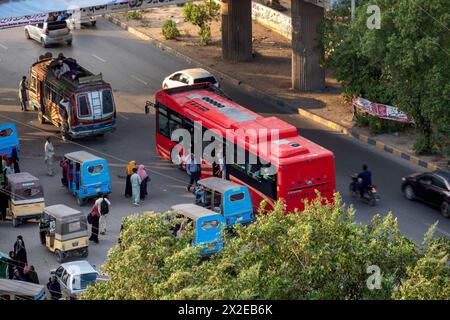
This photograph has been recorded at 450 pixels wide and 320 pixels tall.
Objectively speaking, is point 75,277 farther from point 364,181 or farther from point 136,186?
point 364,181

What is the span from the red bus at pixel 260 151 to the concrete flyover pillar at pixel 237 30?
1251 centimetres

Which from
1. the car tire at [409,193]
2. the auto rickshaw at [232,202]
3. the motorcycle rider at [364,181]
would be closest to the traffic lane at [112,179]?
the auto rickshaw at [232,202]

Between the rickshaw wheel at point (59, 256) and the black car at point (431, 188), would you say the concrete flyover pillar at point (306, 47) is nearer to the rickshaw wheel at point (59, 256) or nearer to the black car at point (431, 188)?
the black car at point (431, 188)

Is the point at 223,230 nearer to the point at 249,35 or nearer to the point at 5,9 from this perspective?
the point at 5,9

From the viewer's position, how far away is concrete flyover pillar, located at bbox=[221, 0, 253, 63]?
4931cm

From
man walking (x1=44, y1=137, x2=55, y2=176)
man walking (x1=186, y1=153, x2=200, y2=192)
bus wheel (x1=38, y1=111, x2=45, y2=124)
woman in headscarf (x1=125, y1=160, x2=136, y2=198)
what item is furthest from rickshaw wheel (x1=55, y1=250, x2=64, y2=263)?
bus wheel (x1=38, y1=111, x2=45, y2=124)

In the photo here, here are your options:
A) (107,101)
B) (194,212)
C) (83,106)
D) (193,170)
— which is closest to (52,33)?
(107,101)

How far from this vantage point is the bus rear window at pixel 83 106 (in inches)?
1532

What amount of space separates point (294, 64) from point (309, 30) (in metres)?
1.78

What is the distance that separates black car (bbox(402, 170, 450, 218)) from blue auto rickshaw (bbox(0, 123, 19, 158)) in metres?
13.0

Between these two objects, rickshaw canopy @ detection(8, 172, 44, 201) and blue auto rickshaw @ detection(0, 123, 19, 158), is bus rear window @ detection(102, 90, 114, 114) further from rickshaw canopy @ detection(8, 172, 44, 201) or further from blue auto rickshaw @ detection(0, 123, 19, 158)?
rickshaw canopy @ detection(8, 172, 44, 201)

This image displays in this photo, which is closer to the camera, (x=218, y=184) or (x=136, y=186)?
(x=218, y=184)

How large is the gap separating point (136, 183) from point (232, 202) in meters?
4.16

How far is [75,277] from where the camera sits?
27.0 metres
